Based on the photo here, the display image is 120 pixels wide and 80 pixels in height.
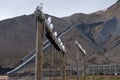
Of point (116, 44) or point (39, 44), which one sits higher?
point (116, 44)

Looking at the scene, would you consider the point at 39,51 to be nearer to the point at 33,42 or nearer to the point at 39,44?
the point at 39,44

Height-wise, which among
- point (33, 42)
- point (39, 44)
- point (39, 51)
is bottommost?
point (39, 51)

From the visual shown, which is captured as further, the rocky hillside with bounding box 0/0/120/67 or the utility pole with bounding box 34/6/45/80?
the rocky hillside with bounding box 0/0/120/67

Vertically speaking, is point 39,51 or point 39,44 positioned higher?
point 39,44

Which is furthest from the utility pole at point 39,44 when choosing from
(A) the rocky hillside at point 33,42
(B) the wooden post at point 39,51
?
(A) the rocky hillside at point 33,42

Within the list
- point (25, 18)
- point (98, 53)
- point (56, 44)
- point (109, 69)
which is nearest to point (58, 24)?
point (25, 18)

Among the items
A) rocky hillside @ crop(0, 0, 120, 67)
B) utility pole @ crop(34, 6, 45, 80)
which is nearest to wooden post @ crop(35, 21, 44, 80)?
utility pole @ crop(34, 6, 45, 80)

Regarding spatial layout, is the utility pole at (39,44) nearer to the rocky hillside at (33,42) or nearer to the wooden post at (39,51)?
the wooden post at (39,51)

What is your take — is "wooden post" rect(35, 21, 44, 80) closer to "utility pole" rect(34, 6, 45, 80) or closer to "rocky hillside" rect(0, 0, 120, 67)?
"utility pole" rect(34, 6, 45, 80)

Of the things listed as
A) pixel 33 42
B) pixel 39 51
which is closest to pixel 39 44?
pixel 39 51

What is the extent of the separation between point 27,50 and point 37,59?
145 m

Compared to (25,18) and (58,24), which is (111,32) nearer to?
(58,24)

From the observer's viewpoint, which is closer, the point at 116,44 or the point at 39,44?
the point at 39,44

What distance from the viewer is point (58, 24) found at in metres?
190
